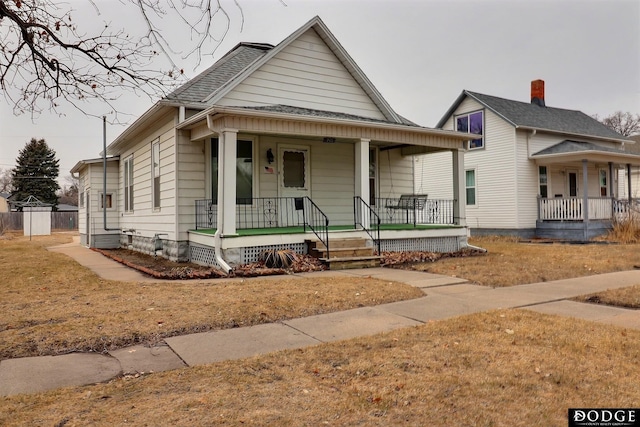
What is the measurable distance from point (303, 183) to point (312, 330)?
7.86 metres

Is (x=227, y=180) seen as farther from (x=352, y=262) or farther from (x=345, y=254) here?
(x=352, y=262)

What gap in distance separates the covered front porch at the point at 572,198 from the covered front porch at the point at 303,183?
25.8 feet

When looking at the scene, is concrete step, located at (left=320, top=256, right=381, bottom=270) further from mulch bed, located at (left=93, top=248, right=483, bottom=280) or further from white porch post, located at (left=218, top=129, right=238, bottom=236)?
white porch post, located at (left=218, top=129, right=238, bottom=236)

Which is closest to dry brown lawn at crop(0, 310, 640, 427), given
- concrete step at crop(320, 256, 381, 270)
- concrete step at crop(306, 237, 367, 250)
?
concrete step at crop(320, 256, 381, 270)

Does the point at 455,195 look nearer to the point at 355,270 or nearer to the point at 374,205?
the point at 374,205

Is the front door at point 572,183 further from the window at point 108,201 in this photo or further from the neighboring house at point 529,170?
the window at point 108,201

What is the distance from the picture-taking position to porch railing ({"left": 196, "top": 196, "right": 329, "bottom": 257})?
36.7ft

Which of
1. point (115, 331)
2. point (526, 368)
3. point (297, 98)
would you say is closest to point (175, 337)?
point (115, 331)

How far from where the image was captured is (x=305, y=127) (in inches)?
411

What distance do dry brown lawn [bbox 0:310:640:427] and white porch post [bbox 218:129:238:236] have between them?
5.42 m

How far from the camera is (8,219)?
126 feet

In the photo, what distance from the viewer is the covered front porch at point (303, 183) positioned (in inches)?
372

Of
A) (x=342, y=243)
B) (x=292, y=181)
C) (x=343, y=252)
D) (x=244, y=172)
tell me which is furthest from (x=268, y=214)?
(x=343, y=252)

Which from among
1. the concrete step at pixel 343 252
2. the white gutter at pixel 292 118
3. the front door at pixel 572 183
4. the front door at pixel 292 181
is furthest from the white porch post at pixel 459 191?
the front door at pixel 572 183
